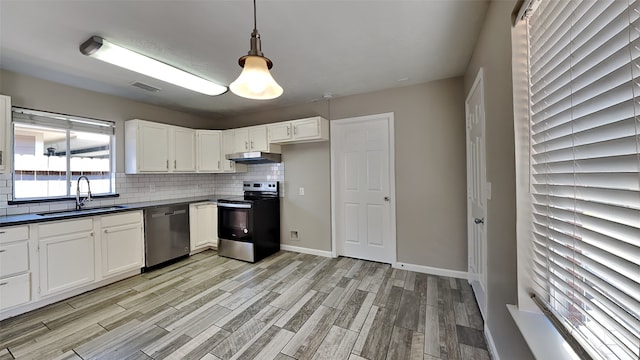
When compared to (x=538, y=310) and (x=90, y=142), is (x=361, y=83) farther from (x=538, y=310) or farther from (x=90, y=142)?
(x=90, y=142)

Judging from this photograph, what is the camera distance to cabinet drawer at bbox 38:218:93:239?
238 cm

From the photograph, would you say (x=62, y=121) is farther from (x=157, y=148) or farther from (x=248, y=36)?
(x=248, y=36)

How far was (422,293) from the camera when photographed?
254 cm

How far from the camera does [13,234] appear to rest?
221 centimetres

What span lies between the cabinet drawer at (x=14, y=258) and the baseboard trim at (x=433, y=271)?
4.02 m

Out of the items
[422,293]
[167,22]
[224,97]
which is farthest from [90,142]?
[422,293]

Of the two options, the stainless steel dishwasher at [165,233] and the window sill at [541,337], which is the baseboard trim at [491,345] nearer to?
the window sill at [541,337]

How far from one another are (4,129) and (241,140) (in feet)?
8.09

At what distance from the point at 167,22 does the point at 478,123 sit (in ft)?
8.81

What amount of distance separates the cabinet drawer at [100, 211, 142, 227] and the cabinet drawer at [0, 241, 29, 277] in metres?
0.63

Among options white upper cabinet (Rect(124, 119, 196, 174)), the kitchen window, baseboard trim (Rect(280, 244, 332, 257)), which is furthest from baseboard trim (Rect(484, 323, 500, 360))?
the kitchen window

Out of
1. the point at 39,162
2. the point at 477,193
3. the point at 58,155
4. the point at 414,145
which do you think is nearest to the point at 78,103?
the point at 58,155

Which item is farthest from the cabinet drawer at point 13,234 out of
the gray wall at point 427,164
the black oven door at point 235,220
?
the gray wall at point 427,164

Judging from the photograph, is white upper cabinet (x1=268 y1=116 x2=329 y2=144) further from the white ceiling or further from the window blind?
the window blind
